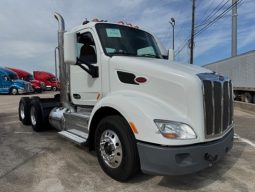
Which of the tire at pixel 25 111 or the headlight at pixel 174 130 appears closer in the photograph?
the headlight at pixel 174 130

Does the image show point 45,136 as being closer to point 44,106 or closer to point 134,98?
point 44,106

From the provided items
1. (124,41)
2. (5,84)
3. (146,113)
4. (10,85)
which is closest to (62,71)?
(124,41)

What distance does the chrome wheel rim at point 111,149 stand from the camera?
4685 millimetres

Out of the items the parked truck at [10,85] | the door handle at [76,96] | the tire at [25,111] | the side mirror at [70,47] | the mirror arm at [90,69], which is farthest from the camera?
the parked truck at [10,85]

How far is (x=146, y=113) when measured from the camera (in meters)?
4.23

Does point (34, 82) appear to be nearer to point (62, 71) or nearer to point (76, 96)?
point (62, 71)

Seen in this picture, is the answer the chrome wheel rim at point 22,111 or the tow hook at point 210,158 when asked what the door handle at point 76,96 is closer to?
the tow hook at point 210,158

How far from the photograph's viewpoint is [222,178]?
505 centimetres

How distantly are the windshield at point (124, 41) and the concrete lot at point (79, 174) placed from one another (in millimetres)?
2065

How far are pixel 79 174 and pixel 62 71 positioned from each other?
306cm

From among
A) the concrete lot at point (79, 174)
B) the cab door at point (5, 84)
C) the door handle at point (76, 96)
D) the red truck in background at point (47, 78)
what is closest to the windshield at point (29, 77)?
the red truck in background at point (47, 78)

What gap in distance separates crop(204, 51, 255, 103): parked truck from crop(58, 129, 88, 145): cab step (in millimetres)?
15255

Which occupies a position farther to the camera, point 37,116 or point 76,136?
point 37,116

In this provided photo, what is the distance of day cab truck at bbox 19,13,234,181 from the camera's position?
4152 millimetres
